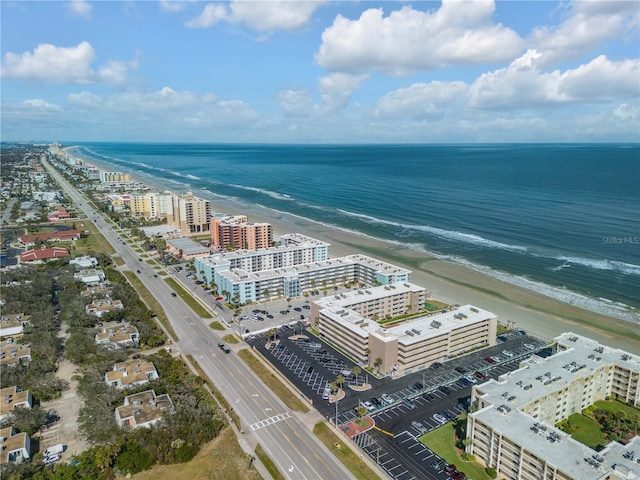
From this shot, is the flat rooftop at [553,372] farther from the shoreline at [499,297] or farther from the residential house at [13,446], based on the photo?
the residential house at [13,446]

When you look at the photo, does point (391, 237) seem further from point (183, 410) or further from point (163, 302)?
point (183, 410)

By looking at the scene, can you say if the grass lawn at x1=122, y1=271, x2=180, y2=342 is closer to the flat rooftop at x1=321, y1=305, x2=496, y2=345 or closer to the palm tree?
the flat rooftop at x1=321, y1=305, x2=496, y2=345

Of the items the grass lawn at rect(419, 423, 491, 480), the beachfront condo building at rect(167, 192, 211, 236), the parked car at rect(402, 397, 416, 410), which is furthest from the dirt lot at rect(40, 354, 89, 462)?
the beachfront condo building at rect(167, 192, 211, 236)

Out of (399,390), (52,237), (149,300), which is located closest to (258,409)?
(399,390)

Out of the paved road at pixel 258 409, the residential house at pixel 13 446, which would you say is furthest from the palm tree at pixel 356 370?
the residential house at pixel 13 446

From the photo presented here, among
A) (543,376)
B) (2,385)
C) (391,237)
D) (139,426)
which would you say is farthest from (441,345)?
(391,237)

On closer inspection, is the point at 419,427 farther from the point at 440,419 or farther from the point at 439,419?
the point at 440,419
